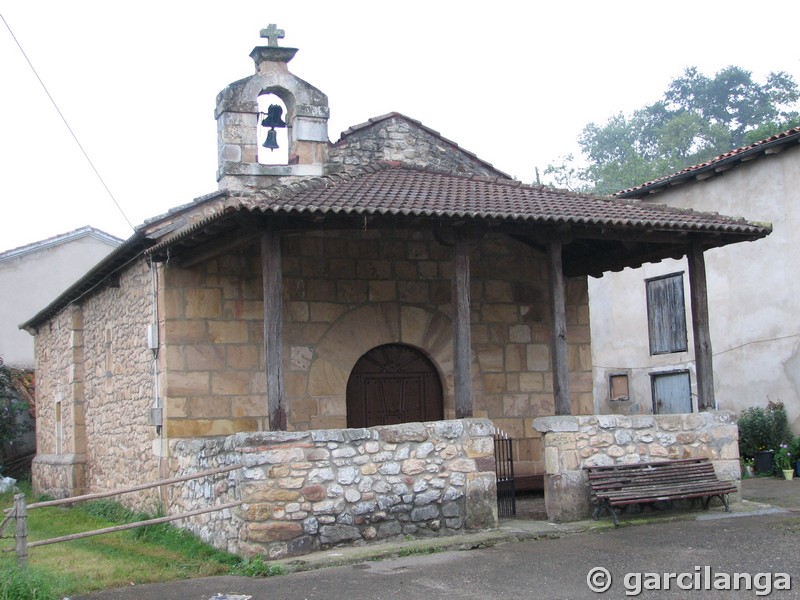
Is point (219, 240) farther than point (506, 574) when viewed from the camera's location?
Yes

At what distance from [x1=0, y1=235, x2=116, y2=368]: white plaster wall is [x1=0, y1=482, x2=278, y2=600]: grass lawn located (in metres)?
11.6

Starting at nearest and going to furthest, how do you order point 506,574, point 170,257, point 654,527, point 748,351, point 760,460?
point 506,574, point 654,527, point 170,257, point 760,460, point 748,351

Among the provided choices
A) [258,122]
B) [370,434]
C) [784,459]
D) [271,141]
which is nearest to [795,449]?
[784,459]

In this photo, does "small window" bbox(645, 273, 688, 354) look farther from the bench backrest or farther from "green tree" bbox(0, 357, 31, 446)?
"green tree" bbox(0, 357, 31, 446)

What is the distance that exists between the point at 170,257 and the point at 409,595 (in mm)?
5189

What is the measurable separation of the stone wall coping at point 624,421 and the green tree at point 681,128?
80.9 ft

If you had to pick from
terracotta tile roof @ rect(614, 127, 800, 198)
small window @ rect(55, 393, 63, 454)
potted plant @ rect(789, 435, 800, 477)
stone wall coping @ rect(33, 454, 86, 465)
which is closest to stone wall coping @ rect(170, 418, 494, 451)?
stone wall coping @ rect(33, 454, 86, 465)

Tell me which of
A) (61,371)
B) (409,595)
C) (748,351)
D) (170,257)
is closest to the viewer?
(409,595)

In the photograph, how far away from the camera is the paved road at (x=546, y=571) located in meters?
6.60

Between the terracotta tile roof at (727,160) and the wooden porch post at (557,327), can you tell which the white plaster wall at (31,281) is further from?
the wooden porch post at (557,327)

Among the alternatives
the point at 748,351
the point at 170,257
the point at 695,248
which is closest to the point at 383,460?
the point at 170,257

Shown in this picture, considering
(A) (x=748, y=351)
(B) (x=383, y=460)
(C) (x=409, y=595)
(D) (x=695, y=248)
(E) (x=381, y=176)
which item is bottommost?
(C) (x=409, y=595)

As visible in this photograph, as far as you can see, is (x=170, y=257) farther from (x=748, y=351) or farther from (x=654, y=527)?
(x=748, y=351)

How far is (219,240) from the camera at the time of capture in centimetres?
962
